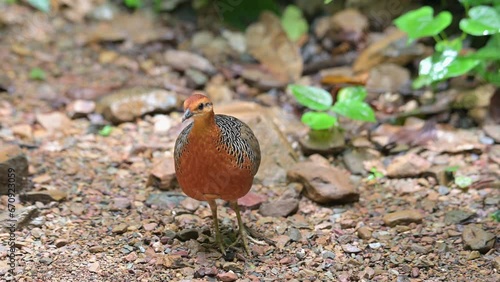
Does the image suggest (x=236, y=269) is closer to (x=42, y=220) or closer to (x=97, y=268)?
(x=97, y=268)

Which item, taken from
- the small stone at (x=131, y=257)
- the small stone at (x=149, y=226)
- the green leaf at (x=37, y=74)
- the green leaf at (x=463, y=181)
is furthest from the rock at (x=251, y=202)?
the green leaf at (x=37, y=74)

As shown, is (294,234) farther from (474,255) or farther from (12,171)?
(12,171)

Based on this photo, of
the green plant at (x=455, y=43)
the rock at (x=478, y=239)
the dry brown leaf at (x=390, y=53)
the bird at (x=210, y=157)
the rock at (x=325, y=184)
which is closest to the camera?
the bird at (x=210, y=157)

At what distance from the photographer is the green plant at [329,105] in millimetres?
5309

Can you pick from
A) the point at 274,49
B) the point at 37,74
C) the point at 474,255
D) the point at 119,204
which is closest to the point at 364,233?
the point at 474,255

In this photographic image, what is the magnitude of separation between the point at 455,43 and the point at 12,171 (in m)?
3.68

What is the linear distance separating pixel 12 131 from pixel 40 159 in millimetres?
606

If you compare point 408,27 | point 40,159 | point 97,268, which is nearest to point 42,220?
point 97,268

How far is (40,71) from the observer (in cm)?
666

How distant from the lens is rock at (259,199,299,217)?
15.4 feet

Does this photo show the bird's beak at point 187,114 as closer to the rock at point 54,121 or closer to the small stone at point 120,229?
the small stone at point 120,229

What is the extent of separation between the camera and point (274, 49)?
7035mm

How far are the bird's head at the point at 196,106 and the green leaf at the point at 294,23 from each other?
359cm

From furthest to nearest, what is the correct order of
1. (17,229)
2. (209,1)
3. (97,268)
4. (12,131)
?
(209,1), (12,131), (17,229), (97,268)
